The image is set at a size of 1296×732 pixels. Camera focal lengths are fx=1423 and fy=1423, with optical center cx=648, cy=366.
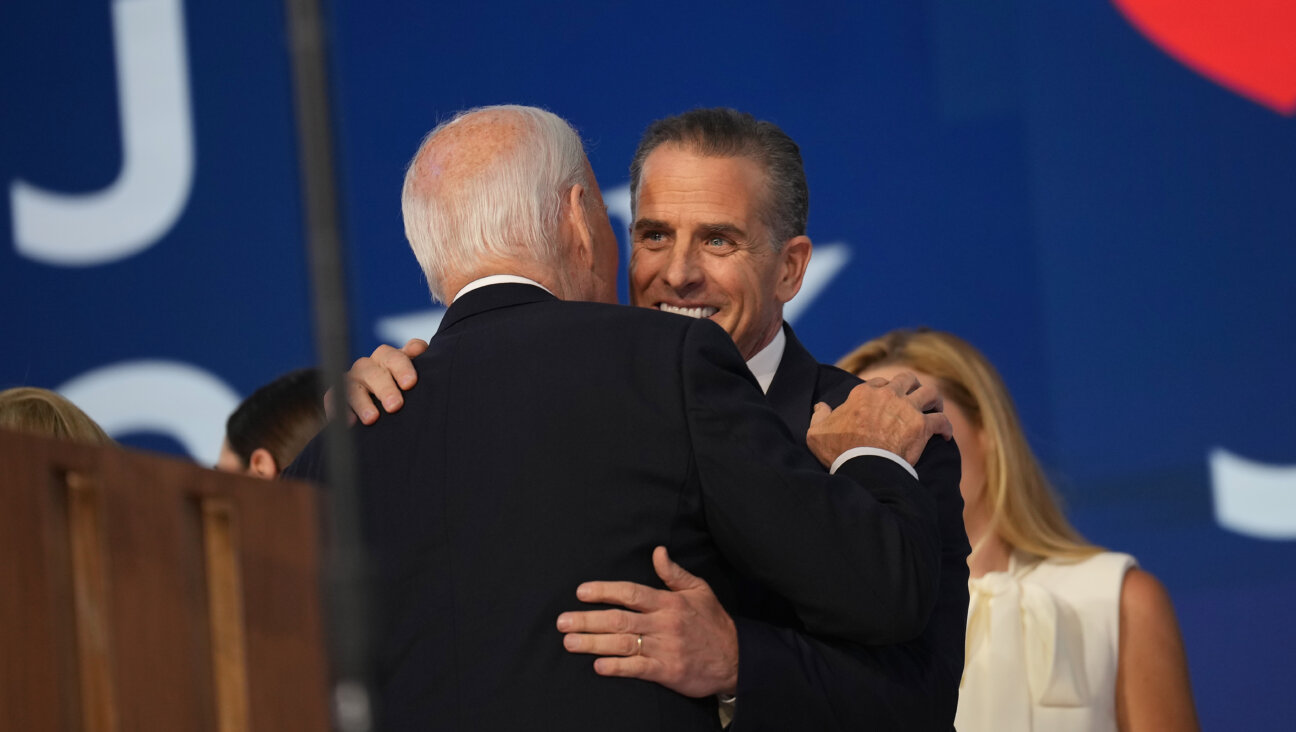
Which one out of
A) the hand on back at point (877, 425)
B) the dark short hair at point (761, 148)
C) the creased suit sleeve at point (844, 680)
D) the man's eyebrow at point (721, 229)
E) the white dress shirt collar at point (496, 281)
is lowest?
the creased suit sleeve at point (844, 680)

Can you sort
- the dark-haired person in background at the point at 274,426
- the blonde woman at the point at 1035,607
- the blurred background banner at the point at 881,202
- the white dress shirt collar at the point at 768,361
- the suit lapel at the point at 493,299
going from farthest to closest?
the blurred background banner at the point at 881,202
the dark-haired person in background at the point at 274,426
the blonde woman at the point at 1035,607
the white dress shirt collar at the point at 768,361
the suit lapel at the point at 493,299

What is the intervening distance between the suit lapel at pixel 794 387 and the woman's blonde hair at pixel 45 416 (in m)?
1.17

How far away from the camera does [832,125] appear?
11.8ft

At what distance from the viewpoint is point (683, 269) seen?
2283 mm

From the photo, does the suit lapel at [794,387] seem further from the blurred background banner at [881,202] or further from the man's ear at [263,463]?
the blurred background banner at [881,202]

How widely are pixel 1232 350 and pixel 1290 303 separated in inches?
6.5

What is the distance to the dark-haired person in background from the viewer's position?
9.43 ft

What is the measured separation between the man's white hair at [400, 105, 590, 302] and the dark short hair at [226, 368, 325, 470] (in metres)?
1.21

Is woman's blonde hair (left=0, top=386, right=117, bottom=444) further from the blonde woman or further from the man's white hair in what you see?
the blonde woman

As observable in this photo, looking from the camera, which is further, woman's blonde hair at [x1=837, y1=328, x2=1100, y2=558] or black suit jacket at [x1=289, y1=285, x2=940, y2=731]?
woman's blonde hair at [x1=837, y1=328, x2=1100, y2=558]

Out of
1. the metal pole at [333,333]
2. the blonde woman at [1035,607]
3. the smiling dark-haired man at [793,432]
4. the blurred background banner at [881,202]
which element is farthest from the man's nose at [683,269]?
the metal pole at [333,333]

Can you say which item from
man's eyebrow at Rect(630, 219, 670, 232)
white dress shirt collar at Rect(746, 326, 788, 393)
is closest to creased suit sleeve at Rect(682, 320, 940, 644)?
white dress shirt collar at Rect(746, 326, 788, 393)

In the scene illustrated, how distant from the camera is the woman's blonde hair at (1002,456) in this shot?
9.65 feet

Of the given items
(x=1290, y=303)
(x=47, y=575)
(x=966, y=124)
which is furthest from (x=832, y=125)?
(x=47, y=575)
